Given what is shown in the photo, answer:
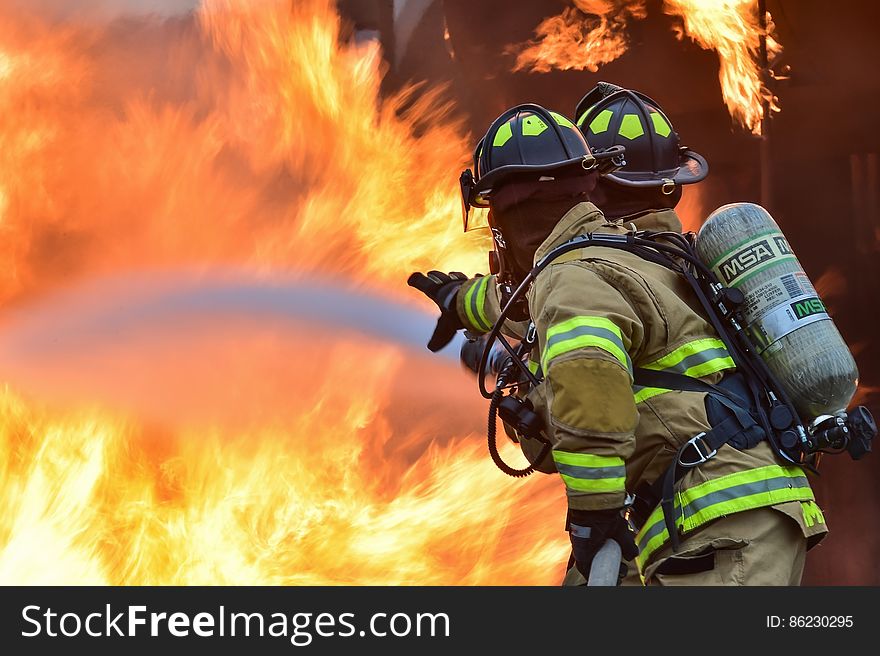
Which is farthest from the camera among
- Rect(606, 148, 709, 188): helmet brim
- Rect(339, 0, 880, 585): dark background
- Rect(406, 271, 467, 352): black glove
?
Rect(339, 0, 880, 585): dark background

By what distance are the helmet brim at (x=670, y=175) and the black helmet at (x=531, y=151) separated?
363mm

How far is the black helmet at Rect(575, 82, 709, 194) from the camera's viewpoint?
4555 mm

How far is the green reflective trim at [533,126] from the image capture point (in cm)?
394

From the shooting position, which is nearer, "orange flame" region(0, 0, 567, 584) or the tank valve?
the tank valve

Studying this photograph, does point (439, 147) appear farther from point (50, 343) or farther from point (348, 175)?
point (50, 343)

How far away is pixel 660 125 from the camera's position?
15.4 ft

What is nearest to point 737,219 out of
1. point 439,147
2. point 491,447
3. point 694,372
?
point 694,372

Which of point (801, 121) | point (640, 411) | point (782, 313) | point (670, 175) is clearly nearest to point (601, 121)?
point (670, 175)

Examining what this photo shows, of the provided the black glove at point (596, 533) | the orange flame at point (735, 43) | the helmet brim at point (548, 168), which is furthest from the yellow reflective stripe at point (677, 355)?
the orange flame at point (735, 43)

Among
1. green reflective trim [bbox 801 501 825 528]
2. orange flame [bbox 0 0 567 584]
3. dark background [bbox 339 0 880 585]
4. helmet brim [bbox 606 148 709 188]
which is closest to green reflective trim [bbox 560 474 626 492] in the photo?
green reflective trim [bbox 801 501 825 528]

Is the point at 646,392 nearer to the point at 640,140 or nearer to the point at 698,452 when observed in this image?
the point at 698,452

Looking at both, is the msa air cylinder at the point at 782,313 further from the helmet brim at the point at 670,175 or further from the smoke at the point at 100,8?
the smoke at the point at 100,8

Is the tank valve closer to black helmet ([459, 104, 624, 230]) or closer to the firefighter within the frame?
the firefighter

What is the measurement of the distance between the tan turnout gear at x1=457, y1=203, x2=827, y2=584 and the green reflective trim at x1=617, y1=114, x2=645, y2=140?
1089mm
